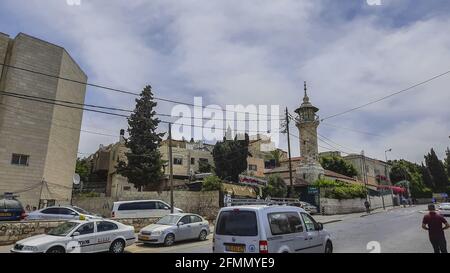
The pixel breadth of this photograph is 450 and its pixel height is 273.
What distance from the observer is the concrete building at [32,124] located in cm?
2854

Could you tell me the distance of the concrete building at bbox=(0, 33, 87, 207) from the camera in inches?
1124

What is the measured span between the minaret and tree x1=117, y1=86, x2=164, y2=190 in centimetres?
2201

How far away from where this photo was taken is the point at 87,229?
12531mm

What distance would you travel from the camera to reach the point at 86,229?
41.0 ft

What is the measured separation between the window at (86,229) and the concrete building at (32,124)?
1999 cm

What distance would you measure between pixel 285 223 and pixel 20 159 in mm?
28807

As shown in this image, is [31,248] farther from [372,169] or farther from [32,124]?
[372,169]

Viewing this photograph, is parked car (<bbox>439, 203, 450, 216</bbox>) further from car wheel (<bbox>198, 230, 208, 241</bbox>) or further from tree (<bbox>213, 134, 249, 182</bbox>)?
car wheel (<bbox>198, 230, 208, 241</bbox>)

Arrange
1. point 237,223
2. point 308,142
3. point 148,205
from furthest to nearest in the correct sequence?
point 308,142
point 148,205
point 237,223

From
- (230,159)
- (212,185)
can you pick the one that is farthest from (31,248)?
(230,159)
